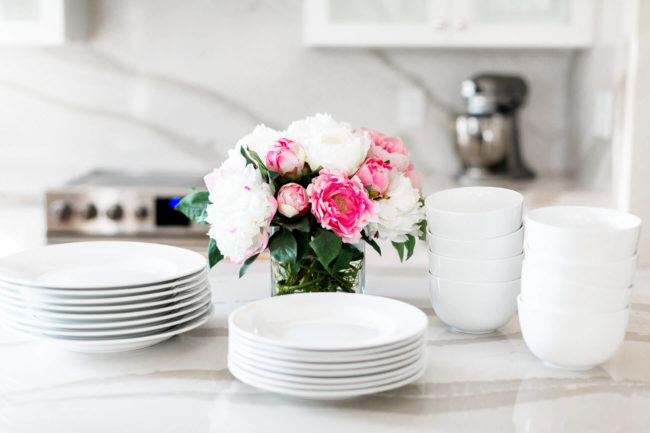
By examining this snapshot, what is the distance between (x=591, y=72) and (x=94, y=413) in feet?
7.82

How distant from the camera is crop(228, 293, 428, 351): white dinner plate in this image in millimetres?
1023

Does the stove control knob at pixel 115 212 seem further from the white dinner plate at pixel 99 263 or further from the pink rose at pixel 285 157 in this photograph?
the pink rose at pixel 285 157

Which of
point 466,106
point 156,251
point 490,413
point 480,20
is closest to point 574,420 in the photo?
point 490,413

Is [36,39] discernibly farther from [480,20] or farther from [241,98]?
[480,20]

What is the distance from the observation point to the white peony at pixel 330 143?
1118mm

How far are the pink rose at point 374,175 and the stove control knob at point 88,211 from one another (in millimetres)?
1784

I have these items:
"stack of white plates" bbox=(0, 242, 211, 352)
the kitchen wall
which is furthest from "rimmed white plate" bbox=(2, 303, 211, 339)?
the kitchen wall

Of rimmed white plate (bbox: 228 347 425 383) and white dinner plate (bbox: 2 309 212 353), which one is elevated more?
rimmed white plate (bbox: 228 347 425 383)

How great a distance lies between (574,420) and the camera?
0.91 meters

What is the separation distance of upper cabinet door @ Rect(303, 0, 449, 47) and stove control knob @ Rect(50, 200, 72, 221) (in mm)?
981

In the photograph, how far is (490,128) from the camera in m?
2.88

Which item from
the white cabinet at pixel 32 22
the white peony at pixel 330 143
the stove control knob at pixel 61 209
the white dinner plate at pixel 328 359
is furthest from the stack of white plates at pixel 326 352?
the white cabinet at pixel 32 22

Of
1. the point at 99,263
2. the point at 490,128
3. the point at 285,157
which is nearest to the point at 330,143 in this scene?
the point at 285,157

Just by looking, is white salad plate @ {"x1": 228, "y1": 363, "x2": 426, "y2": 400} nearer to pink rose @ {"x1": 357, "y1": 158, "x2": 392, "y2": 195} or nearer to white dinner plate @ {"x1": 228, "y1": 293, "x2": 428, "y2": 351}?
white dinner plate @ {"x1": 228, "y1": 293, "x2": 428, "y2": 351}
